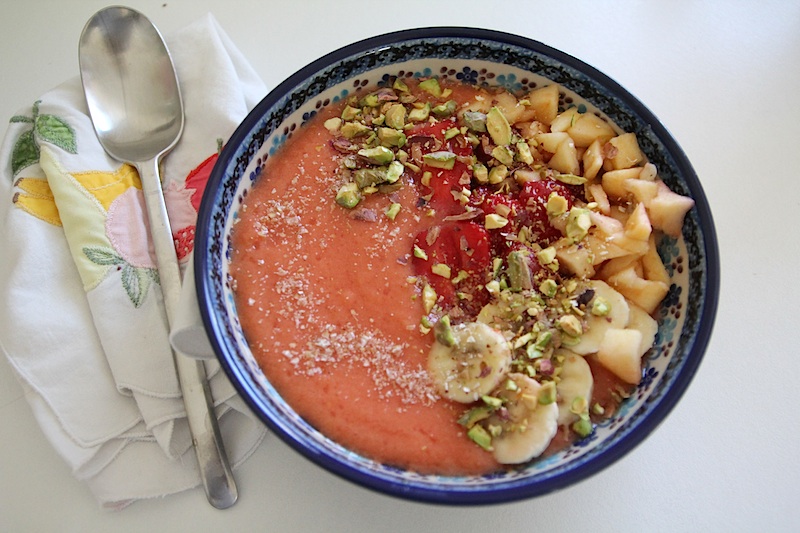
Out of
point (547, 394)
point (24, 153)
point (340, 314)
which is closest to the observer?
point (547, 394)

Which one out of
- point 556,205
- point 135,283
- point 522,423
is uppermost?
point 556,205

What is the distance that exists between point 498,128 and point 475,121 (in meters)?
0.05

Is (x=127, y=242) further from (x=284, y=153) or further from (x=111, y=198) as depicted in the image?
(x=284, y=153)

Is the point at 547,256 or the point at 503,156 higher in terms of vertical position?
the point at 503,156

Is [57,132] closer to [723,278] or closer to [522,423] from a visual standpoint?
[522,423]

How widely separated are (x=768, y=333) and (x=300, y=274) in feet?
3.01

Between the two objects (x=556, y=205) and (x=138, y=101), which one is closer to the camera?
(x=556, y=205)

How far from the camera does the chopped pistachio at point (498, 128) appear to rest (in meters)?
1.35

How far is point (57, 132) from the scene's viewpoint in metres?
1.42

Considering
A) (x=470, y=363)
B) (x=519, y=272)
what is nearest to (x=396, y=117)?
(x=519, y=272)

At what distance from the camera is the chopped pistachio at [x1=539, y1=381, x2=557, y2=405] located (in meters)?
1.11

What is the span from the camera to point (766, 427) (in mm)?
1292

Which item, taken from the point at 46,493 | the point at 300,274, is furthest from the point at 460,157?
the point at 46,493

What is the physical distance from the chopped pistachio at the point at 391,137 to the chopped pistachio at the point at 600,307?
1.57 feet
